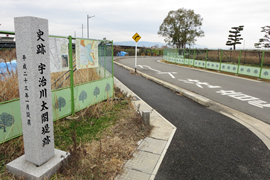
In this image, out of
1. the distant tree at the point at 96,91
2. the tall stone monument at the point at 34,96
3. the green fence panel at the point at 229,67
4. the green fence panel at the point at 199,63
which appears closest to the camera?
the tall stone monument at the point at 34,96

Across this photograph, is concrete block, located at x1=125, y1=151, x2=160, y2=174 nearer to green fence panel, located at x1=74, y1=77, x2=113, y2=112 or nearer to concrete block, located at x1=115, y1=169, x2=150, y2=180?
concrete block, located at x1=115, y1=169, x2=150, y2=180

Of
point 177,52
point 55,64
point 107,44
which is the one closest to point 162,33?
point 177,52

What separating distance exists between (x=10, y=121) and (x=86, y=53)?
2843 millimetres

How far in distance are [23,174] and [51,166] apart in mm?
409

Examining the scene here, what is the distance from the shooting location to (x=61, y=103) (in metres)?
5.27

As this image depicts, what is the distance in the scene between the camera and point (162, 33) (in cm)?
4950

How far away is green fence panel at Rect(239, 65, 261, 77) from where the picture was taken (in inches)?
552

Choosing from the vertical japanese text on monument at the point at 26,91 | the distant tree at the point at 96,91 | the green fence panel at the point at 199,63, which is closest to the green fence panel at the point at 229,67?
the green fence panel at the point at 199,63

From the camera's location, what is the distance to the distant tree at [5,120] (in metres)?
3.80

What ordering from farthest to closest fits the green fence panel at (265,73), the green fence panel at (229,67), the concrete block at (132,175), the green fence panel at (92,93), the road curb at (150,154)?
the green fence panel at (229,67) < the green fence panel at (265,73) < the green fence panel at (92,93) < the road curb at (150,154) < the concrete block at (132,175)

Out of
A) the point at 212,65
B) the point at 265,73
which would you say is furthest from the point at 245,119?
the point at 212,65

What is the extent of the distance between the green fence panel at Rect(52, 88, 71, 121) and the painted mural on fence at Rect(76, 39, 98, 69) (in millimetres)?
895

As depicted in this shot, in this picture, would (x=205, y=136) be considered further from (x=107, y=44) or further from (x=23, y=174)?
(x=107, y=44)

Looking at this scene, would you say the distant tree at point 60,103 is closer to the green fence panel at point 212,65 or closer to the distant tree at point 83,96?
the distant tree at point 83,96
